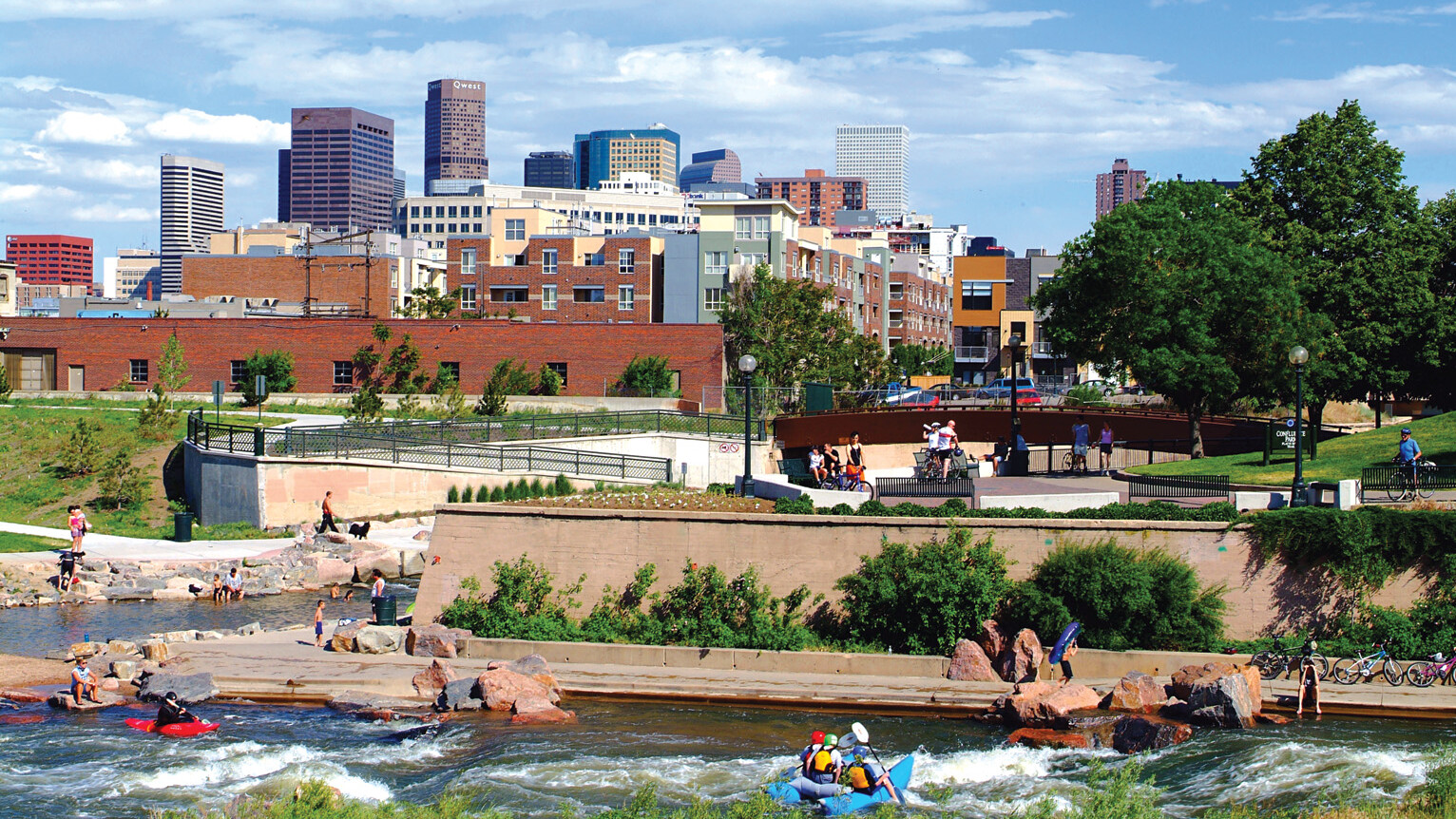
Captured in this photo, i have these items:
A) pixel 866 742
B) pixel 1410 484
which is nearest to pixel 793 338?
pixel 1410 484

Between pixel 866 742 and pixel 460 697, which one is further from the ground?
pixel 866 742

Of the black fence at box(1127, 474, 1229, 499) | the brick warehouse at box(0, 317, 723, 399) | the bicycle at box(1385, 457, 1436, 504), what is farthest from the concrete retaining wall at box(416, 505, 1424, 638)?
the brick warehouse at box(0, 317, 723, 399)

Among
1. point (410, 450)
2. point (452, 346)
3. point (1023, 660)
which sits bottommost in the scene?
point (1023, 660)

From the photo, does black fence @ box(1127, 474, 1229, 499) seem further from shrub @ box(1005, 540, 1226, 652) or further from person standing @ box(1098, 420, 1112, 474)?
person standing @ box(1098, 420, 1112, 474)

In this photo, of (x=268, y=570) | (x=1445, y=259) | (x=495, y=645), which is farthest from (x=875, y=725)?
(x=1445, y=259)

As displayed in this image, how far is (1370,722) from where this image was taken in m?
22.0

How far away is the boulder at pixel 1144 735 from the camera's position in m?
20.8

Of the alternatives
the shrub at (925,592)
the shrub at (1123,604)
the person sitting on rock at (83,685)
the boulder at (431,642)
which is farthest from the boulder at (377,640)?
the shrub at (1123,604)

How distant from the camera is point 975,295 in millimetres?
116750

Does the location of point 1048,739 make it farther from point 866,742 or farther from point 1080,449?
point 1080,449

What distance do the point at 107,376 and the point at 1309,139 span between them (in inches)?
2394

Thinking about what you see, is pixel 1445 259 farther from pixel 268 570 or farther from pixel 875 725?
pixel 268 570

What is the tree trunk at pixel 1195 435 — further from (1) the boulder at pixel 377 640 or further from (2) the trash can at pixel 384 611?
(1) the boulder at pixel 377 640

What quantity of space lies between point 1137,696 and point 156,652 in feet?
63.5
